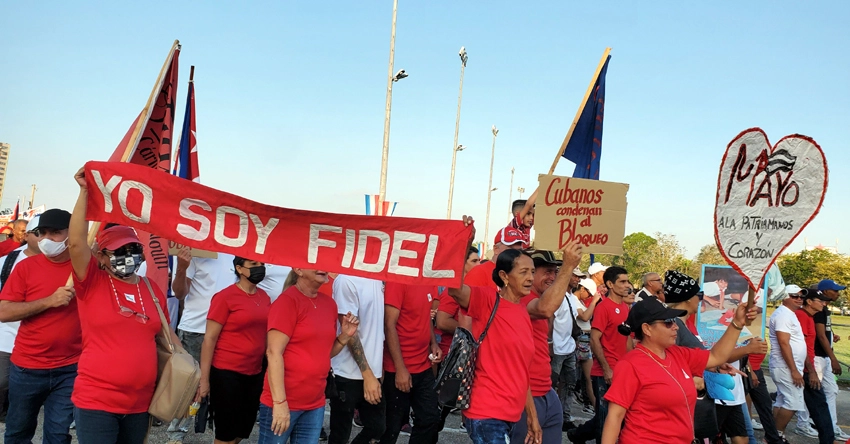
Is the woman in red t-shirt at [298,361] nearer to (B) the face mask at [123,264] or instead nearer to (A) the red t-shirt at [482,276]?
(B) the face mask at [123,264]

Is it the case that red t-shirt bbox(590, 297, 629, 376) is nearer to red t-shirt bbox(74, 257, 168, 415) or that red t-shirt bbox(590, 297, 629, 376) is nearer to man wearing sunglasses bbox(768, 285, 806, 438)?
man wearing sunglasses bbox(768, 285, 806, 438)

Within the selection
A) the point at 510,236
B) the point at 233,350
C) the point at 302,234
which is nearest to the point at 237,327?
the point at 233,350

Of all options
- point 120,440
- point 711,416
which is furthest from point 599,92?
point 120,440

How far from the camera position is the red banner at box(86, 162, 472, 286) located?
3.84m

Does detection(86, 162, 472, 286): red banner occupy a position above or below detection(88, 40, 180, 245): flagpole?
below

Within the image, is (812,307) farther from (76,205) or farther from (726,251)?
(76,205)

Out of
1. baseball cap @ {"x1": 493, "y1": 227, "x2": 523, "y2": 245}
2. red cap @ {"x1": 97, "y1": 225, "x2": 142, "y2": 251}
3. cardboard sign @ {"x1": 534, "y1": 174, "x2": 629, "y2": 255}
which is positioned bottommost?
red cap @ {"x1": 97, "y1": 225, "x2": 142, "y2": 251}

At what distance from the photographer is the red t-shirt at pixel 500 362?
3.90 metres

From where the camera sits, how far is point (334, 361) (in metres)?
4.95

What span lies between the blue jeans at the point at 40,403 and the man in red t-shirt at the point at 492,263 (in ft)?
10.4

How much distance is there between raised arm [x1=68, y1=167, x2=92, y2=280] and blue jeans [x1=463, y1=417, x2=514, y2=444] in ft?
8.10

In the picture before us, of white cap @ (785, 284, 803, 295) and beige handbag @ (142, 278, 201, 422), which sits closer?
beige handbag @ (142, 278, 201, 422)

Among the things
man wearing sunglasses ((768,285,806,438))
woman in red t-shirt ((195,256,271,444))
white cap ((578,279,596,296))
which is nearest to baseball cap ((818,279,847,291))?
man wearing sunglasses ((768,285,806,438))

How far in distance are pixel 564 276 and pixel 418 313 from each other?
5.54 feet
